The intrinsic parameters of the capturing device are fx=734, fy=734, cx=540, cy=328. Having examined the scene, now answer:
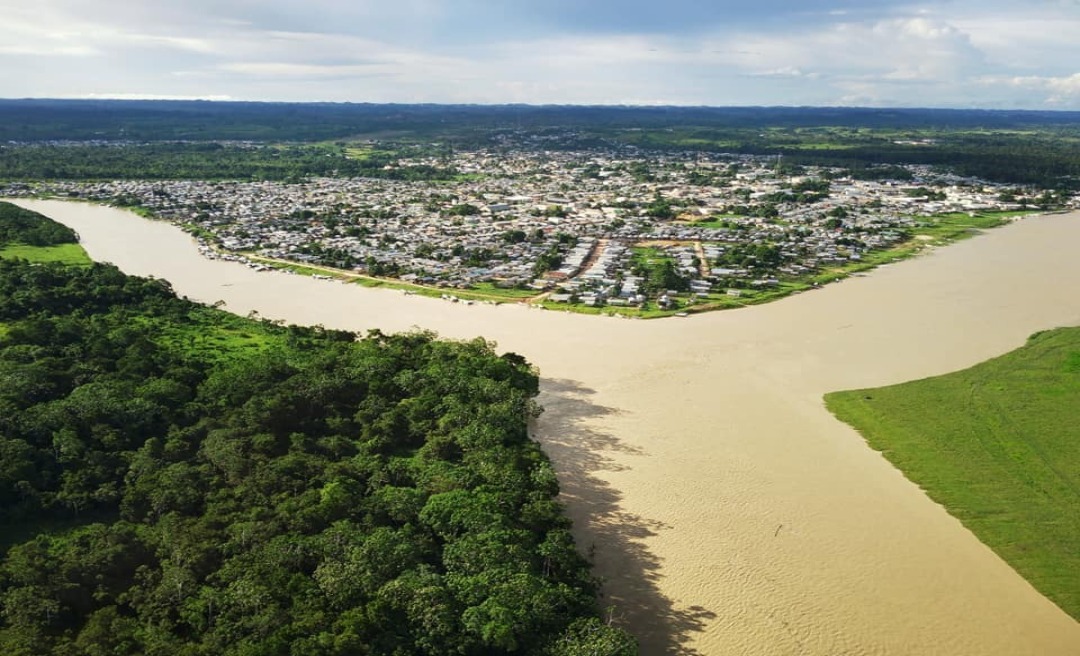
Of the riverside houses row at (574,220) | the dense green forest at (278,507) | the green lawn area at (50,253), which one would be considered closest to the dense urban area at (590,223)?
the riverside houses row at (574,220)

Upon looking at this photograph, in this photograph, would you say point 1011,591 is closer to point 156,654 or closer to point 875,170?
point 156,654

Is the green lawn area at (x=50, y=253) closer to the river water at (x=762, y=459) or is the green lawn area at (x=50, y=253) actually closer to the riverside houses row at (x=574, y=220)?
the river water at (x=762, y=459)

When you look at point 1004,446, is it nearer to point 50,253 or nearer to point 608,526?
point 608,526

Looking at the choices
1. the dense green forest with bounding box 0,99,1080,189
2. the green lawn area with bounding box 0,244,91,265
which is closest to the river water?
the green lawn area with bounding box 0,244,91,265

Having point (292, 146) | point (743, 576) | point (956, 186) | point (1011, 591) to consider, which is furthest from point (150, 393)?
point (292, 146)

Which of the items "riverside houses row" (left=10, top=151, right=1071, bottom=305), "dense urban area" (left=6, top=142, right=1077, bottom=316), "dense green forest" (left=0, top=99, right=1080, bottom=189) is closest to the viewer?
"dense urban area" (left=6, top=142, right=1077, bottom=316)

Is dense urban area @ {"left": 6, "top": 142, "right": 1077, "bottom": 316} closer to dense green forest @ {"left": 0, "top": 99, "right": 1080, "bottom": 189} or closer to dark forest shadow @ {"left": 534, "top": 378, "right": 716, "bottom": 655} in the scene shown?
dense green forest @ {"left": 0, "top": 99, "right": 1080, "bottom": 189}
